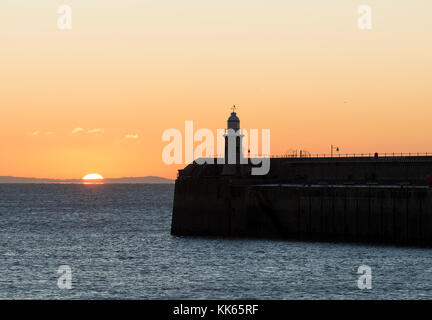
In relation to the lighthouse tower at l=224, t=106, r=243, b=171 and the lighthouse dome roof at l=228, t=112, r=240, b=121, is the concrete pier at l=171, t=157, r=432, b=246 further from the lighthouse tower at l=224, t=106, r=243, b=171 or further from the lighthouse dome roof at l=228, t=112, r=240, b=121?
the lighthouse dome roof at l=228, t=112, r=240, b=121

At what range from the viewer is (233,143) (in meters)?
72.9

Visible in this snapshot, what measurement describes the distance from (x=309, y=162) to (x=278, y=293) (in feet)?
121

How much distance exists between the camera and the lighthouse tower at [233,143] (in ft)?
238

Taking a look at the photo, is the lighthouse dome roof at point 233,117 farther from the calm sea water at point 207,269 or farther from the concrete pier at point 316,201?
the calm sea water at point 207,269

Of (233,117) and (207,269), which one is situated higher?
(233,117)

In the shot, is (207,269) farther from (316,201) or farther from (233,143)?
(233,143)

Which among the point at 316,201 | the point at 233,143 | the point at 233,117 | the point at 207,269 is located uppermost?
the point at 233,117

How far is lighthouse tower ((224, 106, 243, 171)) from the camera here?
72562mm

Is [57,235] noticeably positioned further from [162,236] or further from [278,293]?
[278,293]

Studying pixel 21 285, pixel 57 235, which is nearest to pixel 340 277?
pixel 21 285

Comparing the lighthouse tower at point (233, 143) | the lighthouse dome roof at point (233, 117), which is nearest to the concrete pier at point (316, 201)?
the lighthouse tower at point (233, 143)

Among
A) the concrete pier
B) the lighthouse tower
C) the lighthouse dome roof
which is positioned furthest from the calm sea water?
the lighthouse dome roof

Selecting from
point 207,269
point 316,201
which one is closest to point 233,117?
point 316,201

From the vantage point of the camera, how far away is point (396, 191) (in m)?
55.8
